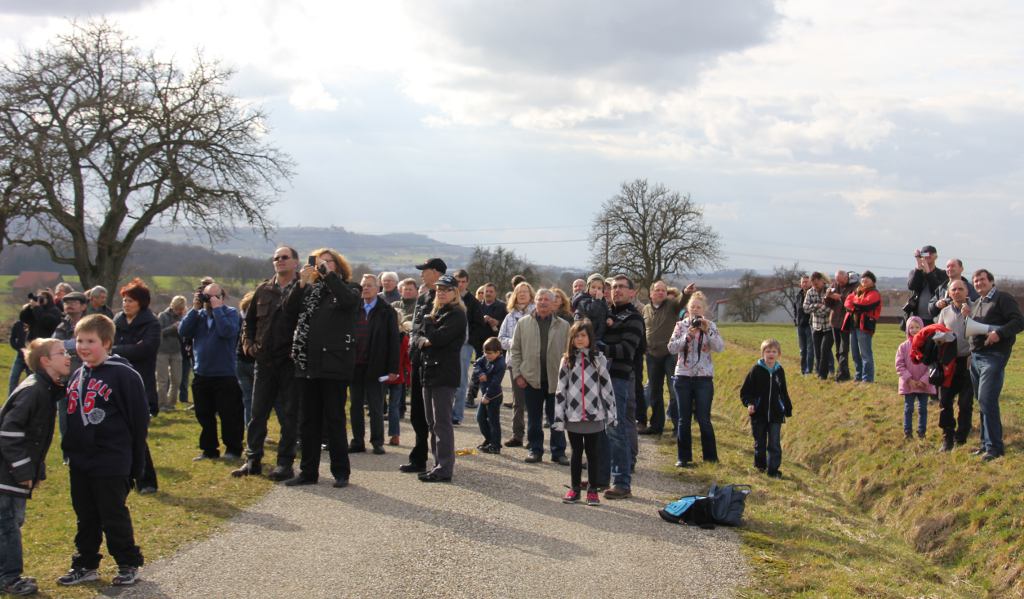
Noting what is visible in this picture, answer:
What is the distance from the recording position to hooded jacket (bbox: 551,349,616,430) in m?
8.30

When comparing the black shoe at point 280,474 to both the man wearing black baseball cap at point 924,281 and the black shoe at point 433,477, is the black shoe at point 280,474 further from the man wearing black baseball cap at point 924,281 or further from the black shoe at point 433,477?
the man wearing black baseball cap at point 924,281

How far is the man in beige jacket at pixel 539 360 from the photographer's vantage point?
1009cm

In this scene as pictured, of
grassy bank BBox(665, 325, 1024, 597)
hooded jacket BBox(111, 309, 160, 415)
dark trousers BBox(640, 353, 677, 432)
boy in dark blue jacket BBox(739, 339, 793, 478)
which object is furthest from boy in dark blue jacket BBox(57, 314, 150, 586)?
dark trousers BBox(640, 353, 677, 432)

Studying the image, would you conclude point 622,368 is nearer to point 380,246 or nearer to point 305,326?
point 305,326

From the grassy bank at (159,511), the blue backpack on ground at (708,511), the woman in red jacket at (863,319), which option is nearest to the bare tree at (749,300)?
the woman in red jacket at (863,319)

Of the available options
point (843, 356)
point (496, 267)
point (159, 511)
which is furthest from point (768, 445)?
point (496, 267)

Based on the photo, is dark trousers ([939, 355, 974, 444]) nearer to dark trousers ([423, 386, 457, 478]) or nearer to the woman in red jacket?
the woman in red jacket

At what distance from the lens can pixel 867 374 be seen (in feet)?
49.0

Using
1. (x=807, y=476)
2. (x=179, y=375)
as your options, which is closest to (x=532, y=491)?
(x=807, y=476)

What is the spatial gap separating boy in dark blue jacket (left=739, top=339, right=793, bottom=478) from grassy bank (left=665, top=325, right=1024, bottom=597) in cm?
40

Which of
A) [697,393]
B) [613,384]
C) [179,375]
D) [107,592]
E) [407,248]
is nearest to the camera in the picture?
[107,592]

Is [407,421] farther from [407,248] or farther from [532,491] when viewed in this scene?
[407,248]

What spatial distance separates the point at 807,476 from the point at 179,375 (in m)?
10.4

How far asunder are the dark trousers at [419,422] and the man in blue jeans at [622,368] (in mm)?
2009
